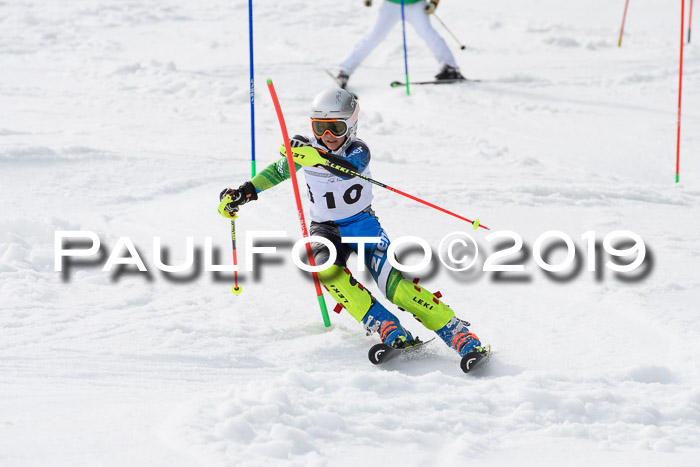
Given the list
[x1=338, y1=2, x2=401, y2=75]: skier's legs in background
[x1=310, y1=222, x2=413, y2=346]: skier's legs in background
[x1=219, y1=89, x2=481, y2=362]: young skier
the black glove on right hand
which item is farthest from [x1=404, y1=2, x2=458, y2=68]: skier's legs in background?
[x1=310, y1=222, x2=413, y2=346]: skier's legs in background

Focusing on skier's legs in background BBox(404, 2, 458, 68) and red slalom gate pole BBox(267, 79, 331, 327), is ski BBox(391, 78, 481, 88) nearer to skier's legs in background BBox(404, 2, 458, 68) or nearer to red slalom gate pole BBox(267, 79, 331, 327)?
skier's legs in background BBox(404, 2, 458, 68)

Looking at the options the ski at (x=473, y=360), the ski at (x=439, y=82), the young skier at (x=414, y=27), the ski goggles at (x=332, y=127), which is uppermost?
the young skier at (x=414, y=27)

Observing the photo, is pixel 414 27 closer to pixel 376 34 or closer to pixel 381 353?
pixel 376 34

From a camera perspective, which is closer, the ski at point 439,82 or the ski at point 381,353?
the ski at point 381,353

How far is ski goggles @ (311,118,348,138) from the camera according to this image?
4.36m

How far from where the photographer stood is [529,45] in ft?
43.1

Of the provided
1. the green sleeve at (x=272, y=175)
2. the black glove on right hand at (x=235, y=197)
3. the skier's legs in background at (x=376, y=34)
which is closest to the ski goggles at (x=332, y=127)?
the green sleeve at (x=272, y=175)

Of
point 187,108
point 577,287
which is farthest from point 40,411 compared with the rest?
→ point 187,108

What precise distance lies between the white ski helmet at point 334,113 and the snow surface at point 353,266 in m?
1.09

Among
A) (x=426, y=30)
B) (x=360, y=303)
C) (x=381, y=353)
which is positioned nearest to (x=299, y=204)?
(x=360, y=303)

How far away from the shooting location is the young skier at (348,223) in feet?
13.8

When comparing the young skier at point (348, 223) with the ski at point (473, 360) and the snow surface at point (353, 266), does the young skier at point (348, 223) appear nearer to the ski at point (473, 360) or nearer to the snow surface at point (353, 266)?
the ski at point (473, 360)

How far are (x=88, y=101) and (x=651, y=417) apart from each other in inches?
308

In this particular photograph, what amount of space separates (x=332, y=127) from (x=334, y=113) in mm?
84
